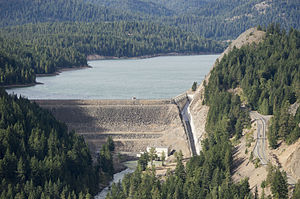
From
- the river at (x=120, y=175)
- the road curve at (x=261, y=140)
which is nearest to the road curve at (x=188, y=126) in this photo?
the river at (x=120, y=175)

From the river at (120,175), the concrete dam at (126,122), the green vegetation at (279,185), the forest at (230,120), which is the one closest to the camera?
the green vegetation at (279,185)

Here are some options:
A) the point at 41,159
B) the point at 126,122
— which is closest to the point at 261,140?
the point at 126,122

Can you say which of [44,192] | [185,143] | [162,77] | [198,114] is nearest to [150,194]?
[44,192]

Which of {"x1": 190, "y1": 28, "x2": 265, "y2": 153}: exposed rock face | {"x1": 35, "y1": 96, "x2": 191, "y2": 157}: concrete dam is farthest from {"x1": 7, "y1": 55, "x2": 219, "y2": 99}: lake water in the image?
{"x1": 35, "y1": 96, "x2": 191, "y2": 157}: concrete dam

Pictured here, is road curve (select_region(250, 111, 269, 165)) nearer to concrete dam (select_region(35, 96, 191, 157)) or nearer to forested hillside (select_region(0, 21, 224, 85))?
concrete dam (select_region(35, 96, 191, 157))

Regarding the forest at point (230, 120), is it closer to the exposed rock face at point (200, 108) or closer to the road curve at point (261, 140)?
the exposed rock face at point (200, 108)

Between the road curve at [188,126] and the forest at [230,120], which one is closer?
the forest at [230,120]

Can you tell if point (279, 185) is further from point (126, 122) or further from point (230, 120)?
point (126, 122)
